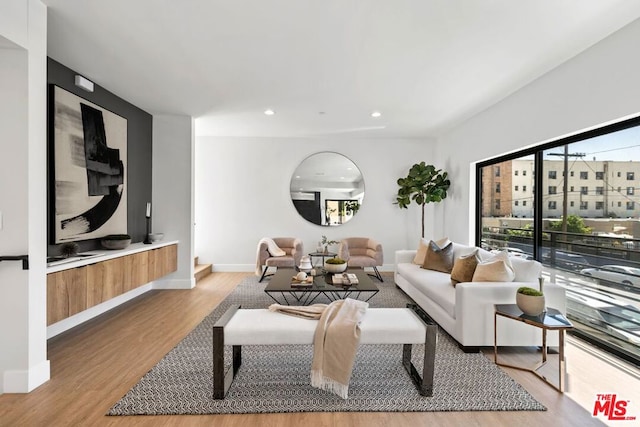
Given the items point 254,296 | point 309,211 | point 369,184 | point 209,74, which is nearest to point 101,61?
point 209,74

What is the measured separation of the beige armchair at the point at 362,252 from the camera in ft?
18.3

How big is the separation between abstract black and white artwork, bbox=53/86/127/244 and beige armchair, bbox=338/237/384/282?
3.31 metres

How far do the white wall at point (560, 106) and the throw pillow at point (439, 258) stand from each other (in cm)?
101

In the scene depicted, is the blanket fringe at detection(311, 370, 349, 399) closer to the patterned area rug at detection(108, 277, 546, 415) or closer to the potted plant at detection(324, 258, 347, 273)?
Answer: the patterned area rug at detection(108, 277, 546, 415)

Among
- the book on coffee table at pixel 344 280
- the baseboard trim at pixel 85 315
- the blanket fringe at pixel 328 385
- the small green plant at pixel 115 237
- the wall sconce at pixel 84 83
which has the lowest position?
the baseboard trim at pixel 85 315

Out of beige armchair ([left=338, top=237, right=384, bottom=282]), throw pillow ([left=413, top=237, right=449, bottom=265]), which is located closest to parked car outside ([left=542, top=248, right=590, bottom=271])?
throw pillow ([left=413, top=237, right=449, bottom=265])

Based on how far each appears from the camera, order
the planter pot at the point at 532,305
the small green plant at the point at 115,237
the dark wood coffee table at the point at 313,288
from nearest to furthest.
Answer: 1. the planter pot at the point at 532,305
2. the dark wood coffee table at the point at 313,288
3. the small green plant at the point at 115,237

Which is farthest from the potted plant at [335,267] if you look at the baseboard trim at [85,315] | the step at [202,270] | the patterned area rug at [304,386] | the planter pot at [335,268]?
the baseboard trim at [85,315]

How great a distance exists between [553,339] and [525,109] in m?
2.43

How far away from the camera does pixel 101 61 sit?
3258 millimetres

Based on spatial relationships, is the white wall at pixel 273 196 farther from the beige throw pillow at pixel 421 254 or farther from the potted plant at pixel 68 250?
the potted plant at pixel 68 250

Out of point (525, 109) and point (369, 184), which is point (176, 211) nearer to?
point (369, 184)

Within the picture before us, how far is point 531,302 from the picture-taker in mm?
2523

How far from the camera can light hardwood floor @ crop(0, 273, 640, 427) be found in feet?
6.48
